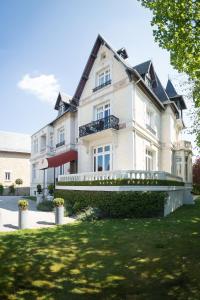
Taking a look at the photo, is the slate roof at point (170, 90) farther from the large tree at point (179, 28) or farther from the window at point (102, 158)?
the large tree at point (179, 28)

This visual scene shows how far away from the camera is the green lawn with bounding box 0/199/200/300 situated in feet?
17.0

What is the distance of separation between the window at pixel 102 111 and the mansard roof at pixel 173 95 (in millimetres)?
10909

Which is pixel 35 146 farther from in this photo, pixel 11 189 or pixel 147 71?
pixel 147 71

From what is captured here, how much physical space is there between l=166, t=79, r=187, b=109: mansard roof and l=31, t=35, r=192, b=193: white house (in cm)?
14

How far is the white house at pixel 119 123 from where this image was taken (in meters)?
19.1

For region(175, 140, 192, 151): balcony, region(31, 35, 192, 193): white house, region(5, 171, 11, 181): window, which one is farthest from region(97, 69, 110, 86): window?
region(5, 171, 11, 181): window

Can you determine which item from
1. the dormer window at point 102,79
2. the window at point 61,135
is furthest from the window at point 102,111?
the window at point 61,135

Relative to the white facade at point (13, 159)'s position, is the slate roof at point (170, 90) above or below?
above

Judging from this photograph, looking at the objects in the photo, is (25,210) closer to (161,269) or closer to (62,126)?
(161,269)

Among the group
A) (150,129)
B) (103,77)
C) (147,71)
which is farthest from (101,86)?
(150,129)

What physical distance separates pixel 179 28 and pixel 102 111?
10863 millimetres

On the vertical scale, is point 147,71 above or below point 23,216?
above

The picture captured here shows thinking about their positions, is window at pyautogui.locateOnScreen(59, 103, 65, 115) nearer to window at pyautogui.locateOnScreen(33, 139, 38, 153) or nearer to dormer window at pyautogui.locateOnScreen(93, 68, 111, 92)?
window at pyautogui.locateOnScreen(33, 139, 38, 153)

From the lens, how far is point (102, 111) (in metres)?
21.8
